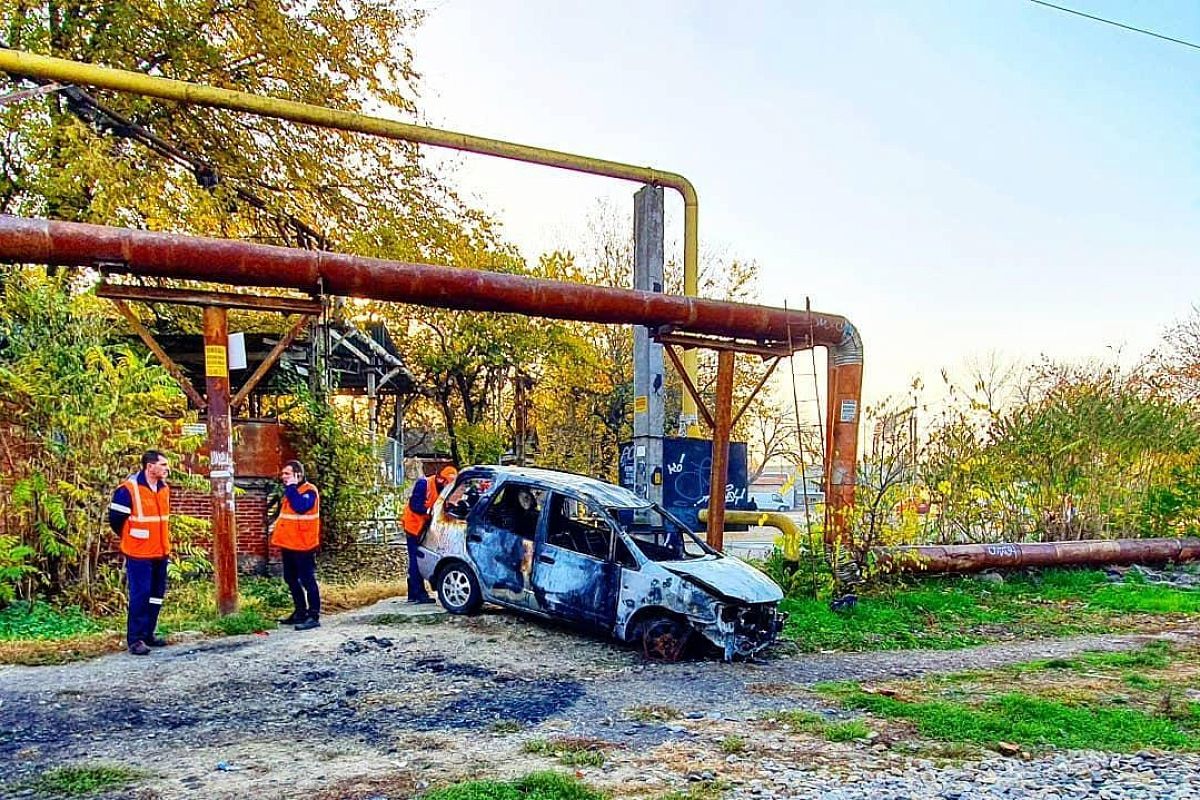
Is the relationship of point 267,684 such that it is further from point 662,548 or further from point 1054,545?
point 1054,545

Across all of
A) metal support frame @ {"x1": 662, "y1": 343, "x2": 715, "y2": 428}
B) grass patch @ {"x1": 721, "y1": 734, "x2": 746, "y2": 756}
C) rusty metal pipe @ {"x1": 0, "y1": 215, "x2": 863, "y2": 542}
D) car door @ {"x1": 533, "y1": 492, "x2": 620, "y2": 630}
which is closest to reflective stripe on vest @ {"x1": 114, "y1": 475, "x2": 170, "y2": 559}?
rusty metal pipe @ {"x1": 0, "y1": 215, "x2": 863, "y2": 542}

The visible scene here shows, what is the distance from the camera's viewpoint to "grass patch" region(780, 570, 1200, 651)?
9.03m

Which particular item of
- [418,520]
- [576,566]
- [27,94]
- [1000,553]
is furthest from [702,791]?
[27,94]

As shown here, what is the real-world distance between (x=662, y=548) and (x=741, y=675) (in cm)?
173

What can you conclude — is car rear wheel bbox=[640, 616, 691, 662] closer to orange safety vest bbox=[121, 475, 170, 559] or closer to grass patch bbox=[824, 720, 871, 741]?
grass patch bbox=[824, 720, 871, 741]

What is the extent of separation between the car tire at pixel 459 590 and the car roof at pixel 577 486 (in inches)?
45.0

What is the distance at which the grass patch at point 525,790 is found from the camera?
14.4ft

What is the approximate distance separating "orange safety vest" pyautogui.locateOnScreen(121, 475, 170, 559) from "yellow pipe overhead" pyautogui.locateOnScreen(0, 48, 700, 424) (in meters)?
5.58

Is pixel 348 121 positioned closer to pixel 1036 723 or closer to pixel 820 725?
pixel 820 725

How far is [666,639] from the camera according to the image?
309 inches

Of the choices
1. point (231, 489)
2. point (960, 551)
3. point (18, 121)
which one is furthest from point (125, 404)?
point (960, 551)

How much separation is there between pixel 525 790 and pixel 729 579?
12.8 ft

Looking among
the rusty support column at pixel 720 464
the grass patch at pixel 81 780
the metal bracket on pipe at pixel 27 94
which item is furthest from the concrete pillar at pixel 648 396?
the metal bracket on pipe at pixel 27 94

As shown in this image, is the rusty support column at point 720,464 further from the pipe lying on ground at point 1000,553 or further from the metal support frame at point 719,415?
the pipe lying on ground at point 1000,553
